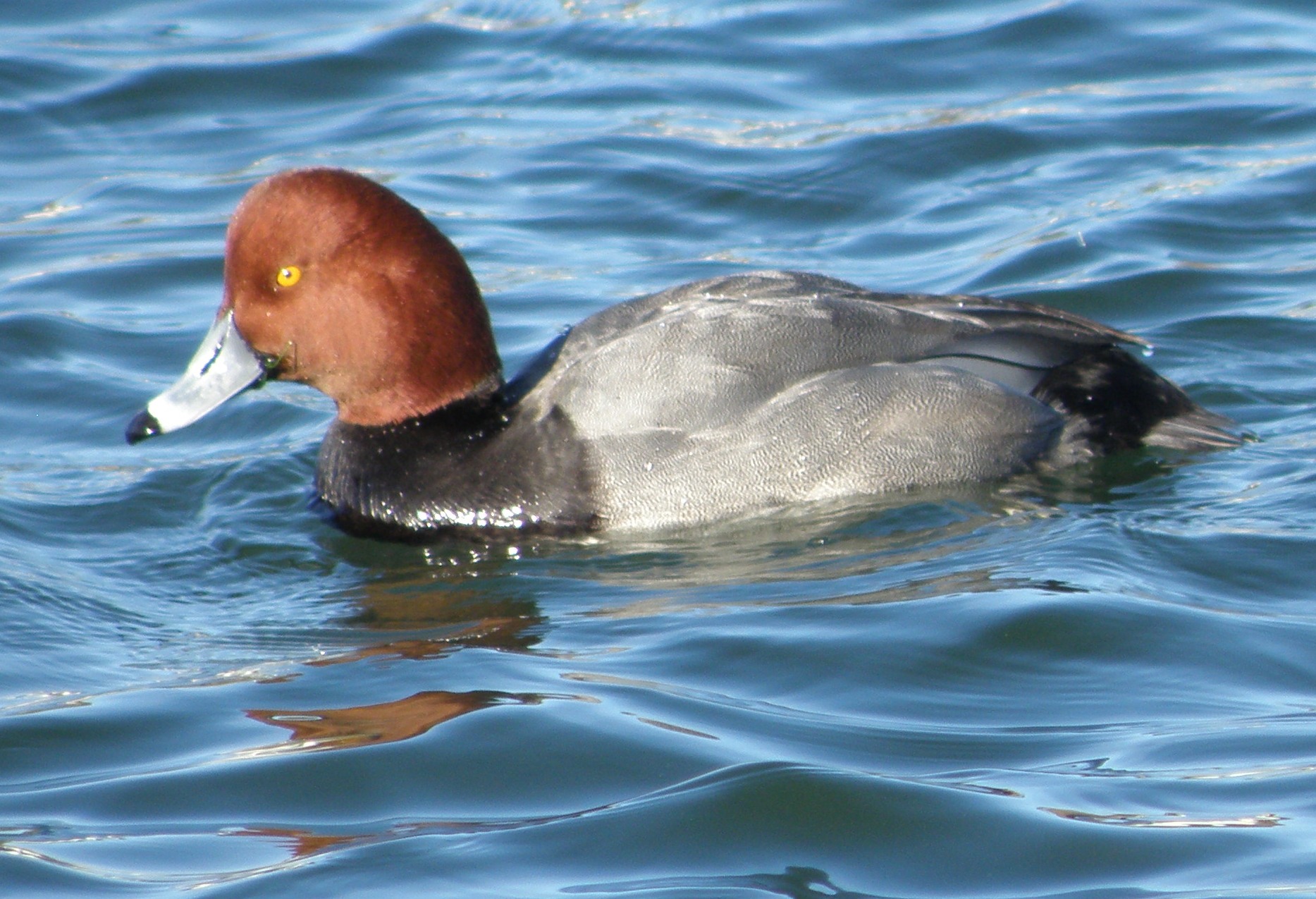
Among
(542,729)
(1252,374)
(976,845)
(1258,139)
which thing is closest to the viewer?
(976,845)

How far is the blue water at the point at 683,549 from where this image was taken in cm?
399

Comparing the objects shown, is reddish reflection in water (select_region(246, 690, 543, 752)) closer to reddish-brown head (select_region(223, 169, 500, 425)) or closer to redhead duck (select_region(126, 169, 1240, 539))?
redhead duck (select_region(126, 169, 1240, 539))

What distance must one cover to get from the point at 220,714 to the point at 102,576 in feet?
4.80

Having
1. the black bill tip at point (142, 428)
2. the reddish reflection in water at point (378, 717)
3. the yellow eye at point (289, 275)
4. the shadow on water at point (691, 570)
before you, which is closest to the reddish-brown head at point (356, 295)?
the yellow eye at point (289, 275)

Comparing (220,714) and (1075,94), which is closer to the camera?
(220,714)

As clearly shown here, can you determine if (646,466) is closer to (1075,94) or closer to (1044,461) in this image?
(1044,461)

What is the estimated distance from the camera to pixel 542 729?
449 cm

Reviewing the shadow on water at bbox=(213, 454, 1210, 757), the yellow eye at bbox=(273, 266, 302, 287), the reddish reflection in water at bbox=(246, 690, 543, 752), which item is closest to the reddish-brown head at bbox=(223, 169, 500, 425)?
the yellow eye at bbox=(273, 266, 302, 287)

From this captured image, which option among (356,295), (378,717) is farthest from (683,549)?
(378,717)

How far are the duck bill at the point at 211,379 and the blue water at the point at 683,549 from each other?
435 mm

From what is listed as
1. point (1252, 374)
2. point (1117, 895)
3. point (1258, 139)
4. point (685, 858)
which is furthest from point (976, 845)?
point (1258, 139)

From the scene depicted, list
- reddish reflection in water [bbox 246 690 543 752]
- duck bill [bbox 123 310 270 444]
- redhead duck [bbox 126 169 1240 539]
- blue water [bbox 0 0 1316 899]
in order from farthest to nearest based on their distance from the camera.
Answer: duck bill [bbox 123 310 270 444], redhead duck [bbox 126 169 1240 539], reddish reflection in water [bbox 246 690 543 752], blue water [bbox 0 0 1316 899]

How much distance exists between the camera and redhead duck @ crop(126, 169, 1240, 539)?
238 inches

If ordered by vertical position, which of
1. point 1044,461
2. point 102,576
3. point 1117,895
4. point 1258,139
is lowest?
point 1117,895
